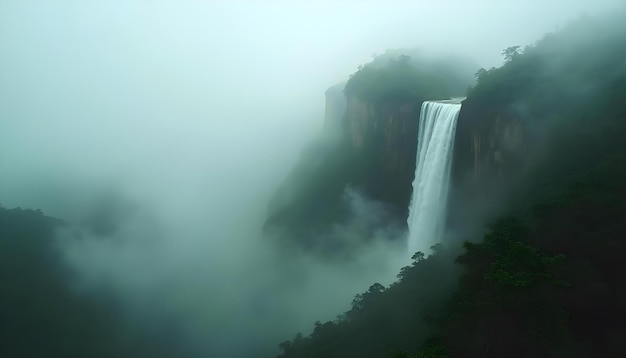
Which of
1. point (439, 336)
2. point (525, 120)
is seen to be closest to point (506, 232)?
point (439, 336)

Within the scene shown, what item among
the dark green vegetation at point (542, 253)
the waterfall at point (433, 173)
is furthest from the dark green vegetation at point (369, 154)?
the dark green vegetation at point (542, 253)

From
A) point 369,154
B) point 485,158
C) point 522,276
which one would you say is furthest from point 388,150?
point 522,276

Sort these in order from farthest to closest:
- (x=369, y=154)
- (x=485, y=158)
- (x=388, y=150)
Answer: (x=369, y=154), (x=388, y=150), (x=485, y=158)

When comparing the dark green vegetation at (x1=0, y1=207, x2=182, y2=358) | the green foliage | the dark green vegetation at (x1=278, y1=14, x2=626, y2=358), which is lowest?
the dark green vegetation at (x1=278, y1=14, x2=626, y2=358)

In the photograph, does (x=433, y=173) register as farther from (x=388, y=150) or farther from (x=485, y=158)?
(x=388, y=150)

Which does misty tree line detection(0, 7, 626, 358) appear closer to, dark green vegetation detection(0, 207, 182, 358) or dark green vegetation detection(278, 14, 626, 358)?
dark green vegetation detection(278, 14, 626, 358)

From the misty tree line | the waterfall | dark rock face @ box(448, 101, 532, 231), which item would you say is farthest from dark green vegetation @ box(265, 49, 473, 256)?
dark rock face @ box(448, 101, 532, 231)
